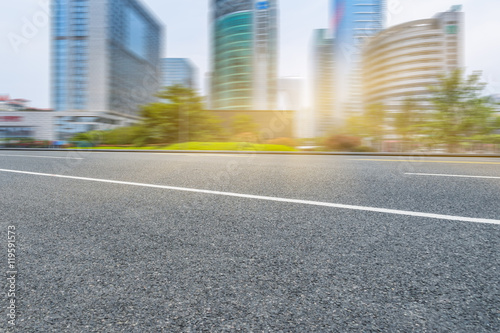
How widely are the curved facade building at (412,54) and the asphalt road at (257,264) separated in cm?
7010

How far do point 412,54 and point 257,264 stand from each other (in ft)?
274

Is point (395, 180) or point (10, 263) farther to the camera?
point (395, 180)

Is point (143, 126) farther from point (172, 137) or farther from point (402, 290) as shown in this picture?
point (402, 290)

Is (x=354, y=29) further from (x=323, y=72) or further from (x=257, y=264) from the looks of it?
(x=257, y=264)

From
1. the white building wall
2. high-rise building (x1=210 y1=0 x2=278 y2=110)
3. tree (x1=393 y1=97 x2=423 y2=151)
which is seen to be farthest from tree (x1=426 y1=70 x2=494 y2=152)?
the white building wall

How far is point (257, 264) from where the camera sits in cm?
134

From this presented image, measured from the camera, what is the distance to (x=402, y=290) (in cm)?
111

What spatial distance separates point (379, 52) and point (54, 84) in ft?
312

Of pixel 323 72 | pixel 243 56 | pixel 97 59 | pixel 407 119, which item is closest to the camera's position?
pixel 407 119

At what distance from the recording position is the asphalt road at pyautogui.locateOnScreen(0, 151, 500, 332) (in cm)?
96

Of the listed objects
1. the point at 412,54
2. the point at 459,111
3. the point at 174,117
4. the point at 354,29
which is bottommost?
the point at 459,111

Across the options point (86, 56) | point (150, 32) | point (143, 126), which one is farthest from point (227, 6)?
point (143, 126)
